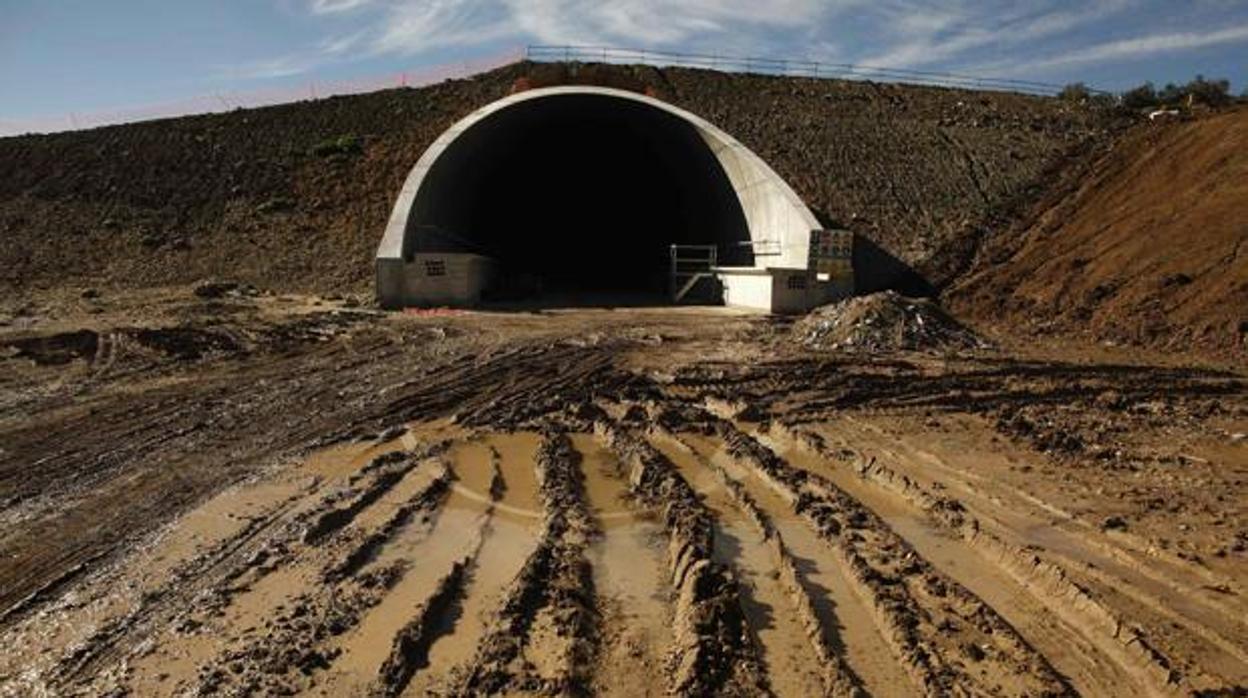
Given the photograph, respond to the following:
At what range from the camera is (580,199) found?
40719 mm

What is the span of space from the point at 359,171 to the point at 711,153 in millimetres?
14532

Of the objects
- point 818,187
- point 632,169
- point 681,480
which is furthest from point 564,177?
point 681,480

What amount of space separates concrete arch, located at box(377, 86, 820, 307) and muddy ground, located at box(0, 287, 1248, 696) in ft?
33.9

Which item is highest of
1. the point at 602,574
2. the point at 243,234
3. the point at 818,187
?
the point at 818,187

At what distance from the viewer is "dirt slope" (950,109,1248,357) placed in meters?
Result: 17.7

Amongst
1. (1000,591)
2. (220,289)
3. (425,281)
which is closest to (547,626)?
(1000,591)

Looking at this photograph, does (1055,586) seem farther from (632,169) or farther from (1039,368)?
(632,169)


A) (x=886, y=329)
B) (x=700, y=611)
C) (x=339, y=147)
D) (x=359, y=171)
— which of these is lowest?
(x=700, y=611)

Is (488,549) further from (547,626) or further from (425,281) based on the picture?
(425,281)

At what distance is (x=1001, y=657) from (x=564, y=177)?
119ft

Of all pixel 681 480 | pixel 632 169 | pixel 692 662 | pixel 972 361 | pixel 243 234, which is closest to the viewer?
pixel 692 662

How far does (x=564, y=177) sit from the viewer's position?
39.8 metres

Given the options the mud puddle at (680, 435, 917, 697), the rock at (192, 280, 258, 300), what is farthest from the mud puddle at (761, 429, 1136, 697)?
the rock at (192, 280, 258, 300)

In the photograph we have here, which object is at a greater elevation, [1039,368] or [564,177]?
[564,177]
